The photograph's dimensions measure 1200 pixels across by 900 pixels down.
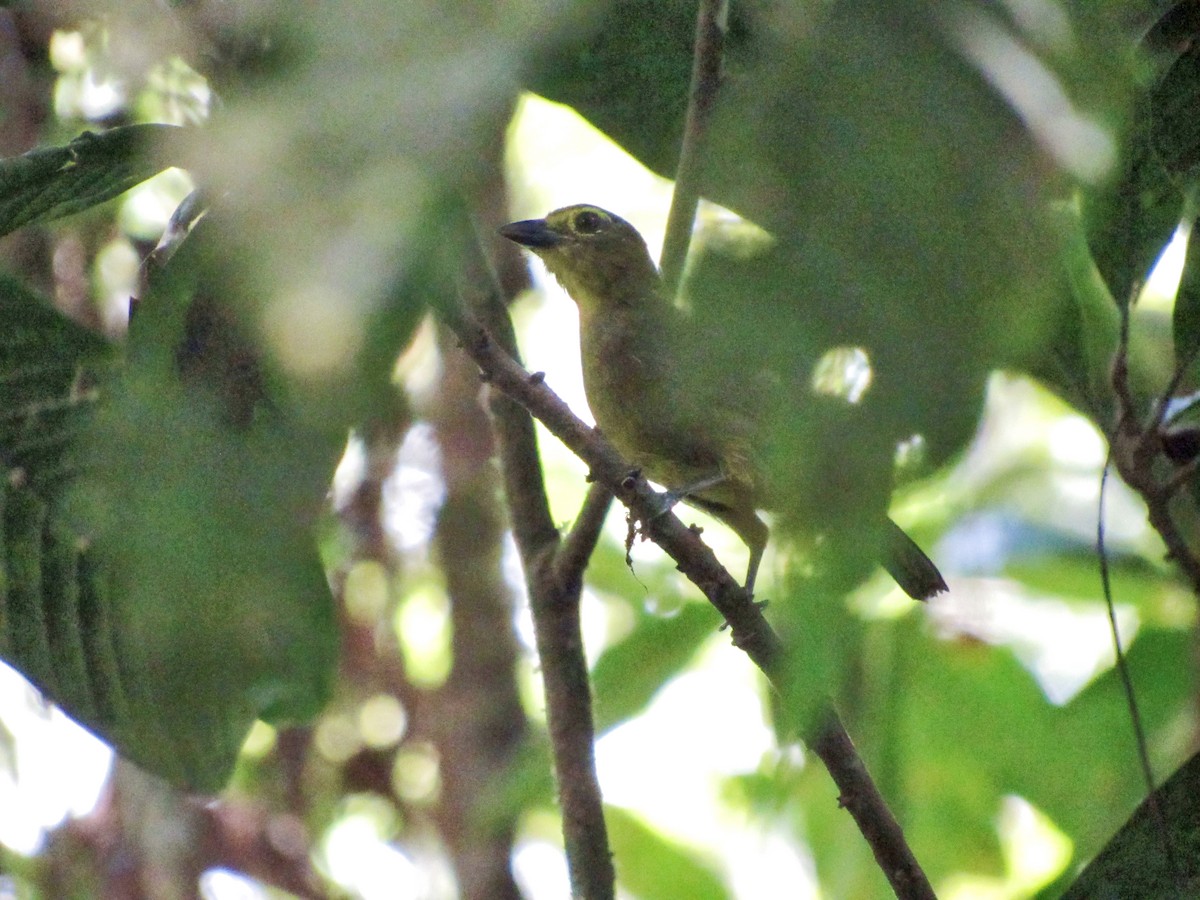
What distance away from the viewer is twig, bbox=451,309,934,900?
201cm

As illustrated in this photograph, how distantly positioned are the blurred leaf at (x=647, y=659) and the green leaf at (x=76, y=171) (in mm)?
1397

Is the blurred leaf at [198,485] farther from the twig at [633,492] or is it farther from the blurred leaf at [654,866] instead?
the blurred leaf at [654,866]

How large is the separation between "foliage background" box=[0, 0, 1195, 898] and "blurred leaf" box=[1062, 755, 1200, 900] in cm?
44

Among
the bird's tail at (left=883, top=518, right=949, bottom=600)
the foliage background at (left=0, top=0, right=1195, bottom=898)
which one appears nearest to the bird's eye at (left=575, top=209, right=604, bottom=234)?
the foliage background at (left=0, top=0, right=1195, bottom=898)

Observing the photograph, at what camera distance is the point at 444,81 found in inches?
26.3

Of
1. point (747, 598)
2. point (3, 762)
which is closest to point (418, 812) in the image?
point (3, 762)

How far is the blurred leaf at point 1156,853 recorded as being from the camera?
217cm

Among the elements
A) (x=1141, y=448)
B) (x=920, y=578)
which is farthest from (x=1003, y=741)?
(x=1141, y=448)

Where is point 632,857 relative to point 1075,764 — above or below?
above

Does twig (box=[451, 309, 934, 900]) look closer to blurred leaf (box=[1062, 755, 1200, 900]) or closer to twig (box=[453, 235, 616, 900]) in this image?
blurred leaf (box=[1062, 755, 1200, 900])

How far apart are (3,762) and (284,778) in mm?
1016

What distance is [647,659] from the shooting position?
2.76 metres

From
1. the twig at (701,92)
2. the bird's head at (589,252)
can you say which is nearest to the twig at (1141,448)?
the twig at (701,92)

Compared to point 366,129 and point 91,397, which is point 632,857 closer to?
point 91,397
